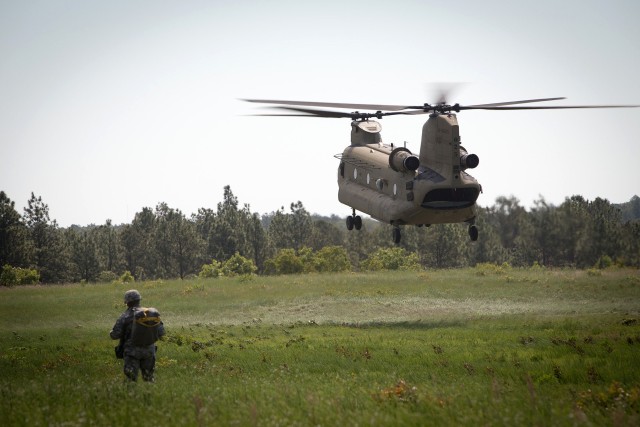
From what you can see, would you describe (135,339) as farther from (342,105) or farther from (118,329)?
(342,105)

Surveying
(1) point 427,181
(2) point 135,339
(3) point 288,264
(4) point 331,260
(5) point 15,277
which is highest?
(1) point 427,181

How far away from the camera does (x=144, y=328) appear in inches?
591

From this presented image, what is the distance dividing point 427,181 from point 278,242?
301ft

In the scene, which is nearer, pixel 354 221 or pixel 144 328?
pixel 144 328

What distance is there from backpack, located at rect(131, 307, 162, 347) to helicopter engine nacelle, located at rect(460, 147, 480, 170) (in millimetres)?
22151

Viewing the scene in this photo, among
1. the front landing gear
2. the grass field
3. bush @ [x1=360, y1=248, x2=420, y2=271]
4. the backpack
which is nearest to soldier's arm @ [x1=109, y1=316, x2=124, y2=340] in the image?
the backpack

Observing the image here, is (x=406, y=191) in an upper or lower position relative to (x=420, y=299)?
upper

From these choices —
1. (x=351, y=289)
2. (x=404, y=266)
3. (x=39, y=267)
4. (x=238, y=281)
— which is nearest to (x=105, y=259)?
(x=39, y=267)

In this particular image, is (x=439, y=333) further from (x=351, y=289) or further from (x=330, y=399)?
(x=351, y=289)

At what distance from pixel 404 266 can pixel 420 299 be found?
160 feet

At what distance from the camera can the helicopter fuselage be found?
113 feet

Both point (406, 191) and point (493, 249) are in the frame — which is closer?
point (406, 191)

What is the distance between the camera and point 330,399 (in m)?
12.3

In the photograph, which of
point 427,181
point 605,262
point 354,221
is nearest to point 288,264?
point 605,262
